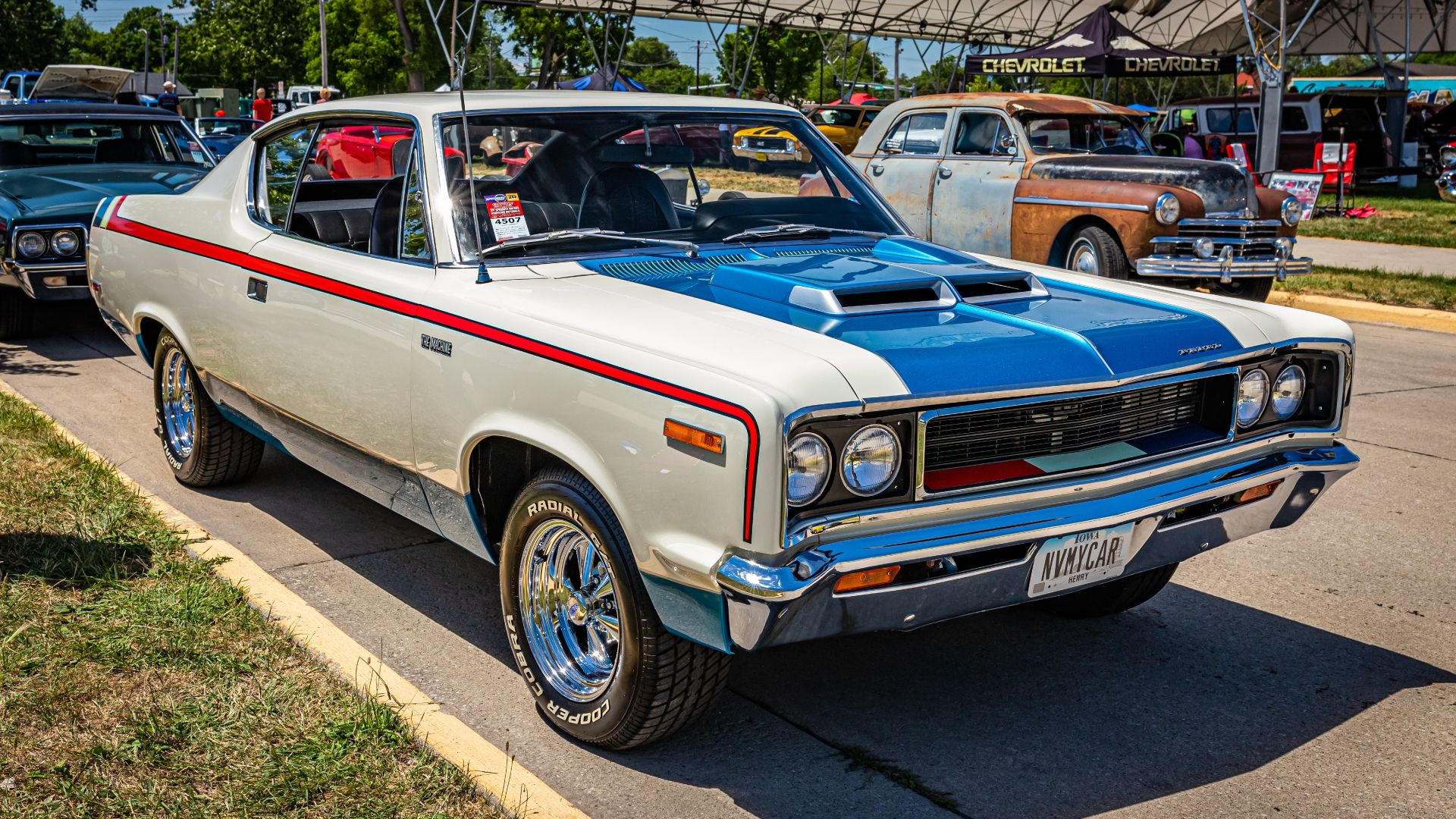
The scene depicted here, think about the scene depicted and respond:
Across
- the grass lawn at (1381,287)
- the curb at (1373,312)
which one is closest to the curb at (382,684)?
the curb at (1373,312)

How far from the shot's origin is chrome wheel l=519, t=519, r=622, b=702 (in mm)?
3420

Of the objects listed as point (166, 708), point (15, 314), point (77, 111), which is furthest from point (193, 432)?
point (77, 111)

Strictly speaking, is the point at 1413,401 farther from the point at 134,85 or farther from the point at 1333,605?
the point at 134,85

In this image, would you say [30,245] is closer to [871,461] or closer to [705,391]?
[705,391]

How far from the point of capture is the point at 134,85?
29391 millimetres

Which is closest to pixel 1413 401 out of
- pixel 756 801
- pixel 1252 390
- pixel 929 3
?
pixel 1252 390

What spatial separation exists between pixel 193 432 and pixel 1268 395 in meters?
4.27

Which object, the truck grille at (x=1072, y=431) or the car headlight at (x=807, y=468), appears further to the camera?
the truck grille at (x=1072, y=431)

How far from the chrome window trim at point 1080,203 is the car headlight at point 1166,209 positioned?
7cm

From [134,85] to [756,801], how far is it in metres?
30.3

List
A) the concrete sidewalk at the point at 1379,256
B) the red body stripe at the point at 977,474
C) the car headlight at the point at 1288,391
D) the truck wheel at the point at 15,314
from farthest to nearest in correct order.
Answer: the concrete sidewalk at the point at 1379,256, the truck wheel at the point at 15,314, the car headlight at the point at 1288,391, the red body stripe at the point at 977,474

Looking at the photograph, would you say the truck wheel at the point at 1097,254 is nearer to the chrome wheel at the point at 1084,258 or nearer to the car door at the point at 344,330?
the chrome wheel at the point at 1084,258

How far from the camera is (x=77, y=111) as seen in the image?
9.95m

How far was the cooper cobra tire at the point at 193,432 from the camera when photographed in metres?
5.50
